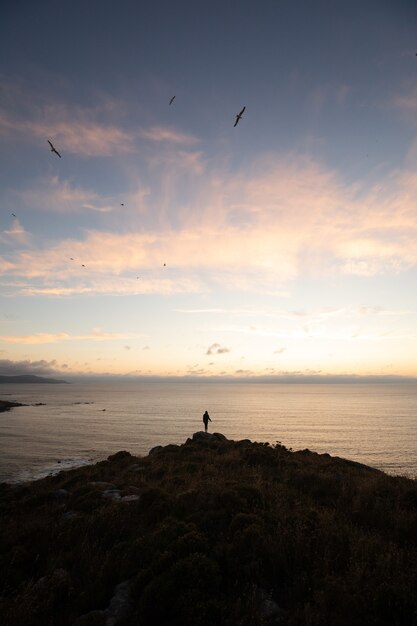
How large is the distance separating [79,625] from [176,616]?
5.69 ft

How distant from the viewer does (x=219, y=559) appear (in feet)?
26.5

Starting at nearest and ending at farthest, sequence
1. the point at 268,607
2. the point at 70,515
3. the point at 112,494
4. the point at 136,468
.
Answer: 1. the point at 268,607
2. the point at 70,515
3. the point at 112,494
4. the point at 136,468

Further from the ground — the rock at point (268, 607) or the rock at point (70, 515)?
the rock at point (268, 607)

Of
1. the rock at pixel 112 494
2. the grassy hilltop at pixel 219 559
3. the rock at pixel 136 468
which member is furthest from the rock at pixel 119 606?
the rock at pixel 136 468

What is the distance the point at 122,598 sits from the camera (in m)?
6.93

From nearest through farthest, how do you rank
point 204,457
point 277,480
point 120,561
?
point 120,561 < point 277,480 < point 204,457

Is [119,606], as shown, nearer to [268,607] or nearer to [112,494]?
[268,607]

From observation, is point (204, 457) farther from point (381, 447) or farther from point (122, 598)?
point (381, 447)

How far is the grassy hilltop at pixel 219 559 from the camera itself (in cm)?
629

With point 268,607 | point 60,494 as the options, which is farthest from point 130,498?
point 268,607

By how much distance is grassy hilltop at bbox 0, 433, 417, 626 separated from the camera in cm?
629

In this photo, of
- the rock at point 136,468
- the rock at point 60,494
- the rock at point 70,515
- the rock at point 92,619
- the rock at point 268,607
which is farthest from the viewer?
the rock at point 136,468

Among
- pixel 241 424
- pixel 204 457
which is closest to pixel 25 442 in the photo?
pixel 204 457

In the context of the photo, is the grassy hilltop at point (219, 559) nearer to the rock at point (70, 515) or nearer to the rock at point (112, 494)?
the rock at point (70, 515)
